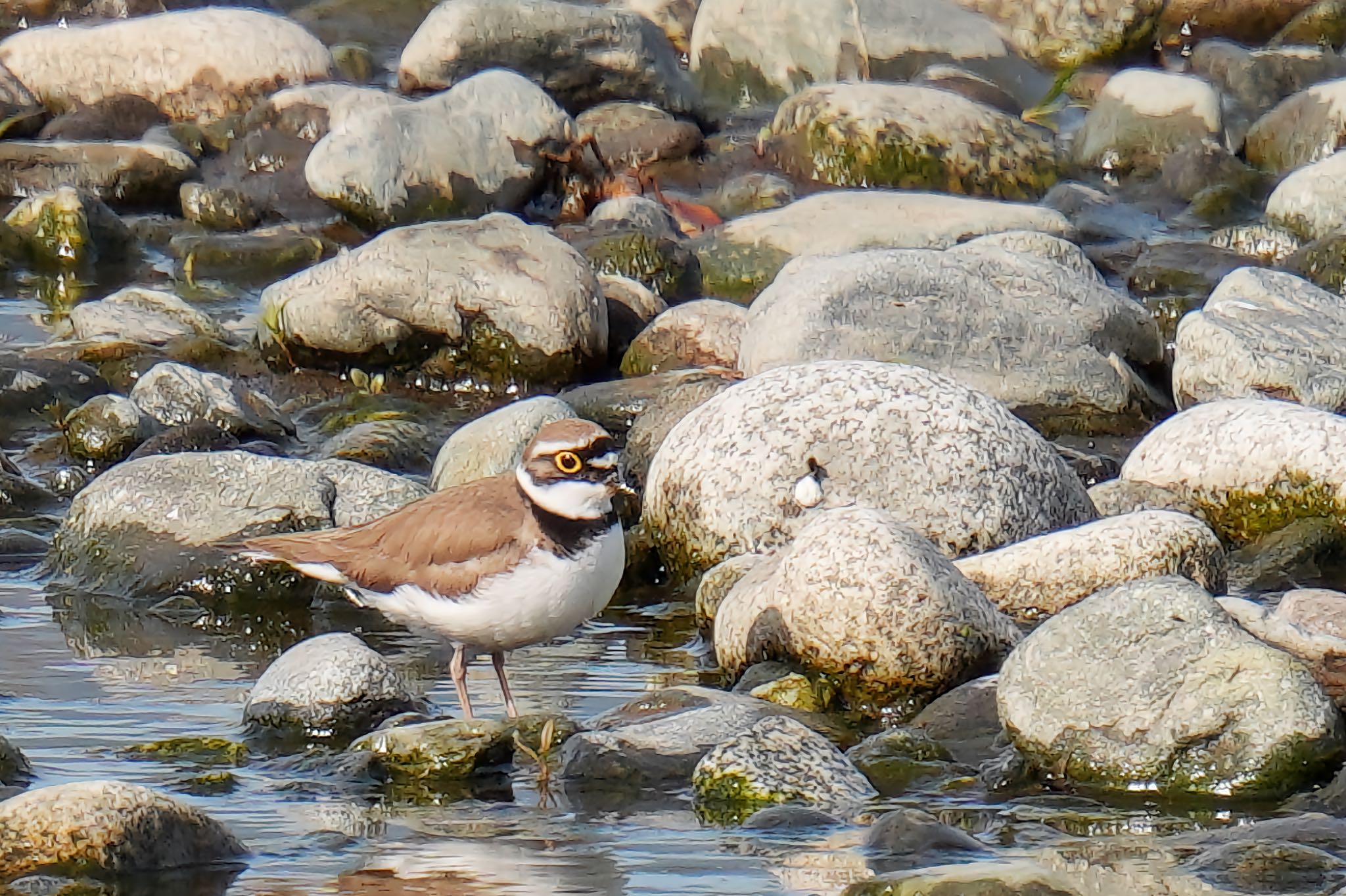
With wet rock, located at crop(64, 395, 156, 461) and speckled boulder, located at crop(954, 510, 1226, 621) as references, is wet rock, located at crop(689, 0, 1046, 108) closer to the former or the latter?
wet rock, located at crop(64, 395, 156, 461)

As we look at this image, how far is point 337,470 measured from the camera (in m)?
10.5

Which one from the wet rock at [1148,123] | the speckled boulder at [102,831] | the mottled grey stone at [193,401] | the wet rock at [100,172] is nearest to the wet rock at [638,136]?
the wet rock at [1148,123]

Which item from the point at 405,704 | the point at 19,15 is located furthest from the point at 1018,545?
the point at 19,15

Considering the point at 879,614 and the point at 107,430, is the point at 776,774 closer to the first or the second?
the point at 879,614

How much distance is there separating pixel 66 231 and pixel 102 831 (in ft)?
39.9

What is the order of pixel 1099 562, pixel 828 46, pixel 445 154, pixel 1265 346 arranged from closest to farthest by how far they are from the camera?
pixel 1099 562, pixel 1265 346, pixel 445 154, pixel 828 46

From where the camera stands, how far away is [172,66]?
21.3 m

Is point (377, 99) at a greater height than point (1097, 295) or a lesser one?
greater

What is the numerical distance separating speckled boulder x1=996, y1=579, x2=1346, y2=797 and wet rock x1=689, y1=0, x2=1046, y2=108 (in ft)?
49.6

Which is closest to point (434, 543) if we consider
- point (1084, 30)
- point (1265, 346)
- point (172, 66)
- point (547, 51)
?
point (1265, 346)

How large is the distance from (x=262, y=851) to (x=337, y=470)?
12.9ft

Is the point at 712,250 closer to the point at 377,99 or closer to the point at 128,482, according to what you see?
the point at 377,99

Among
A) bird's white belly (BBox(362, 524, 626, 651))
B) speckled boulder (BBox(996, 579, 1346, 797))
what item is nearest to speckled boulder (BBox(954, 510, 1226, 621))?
speckled boulder (BBox(996, 579, 1346, 797))

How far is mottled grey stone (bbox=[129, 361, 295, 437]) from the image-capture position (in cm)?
1252
